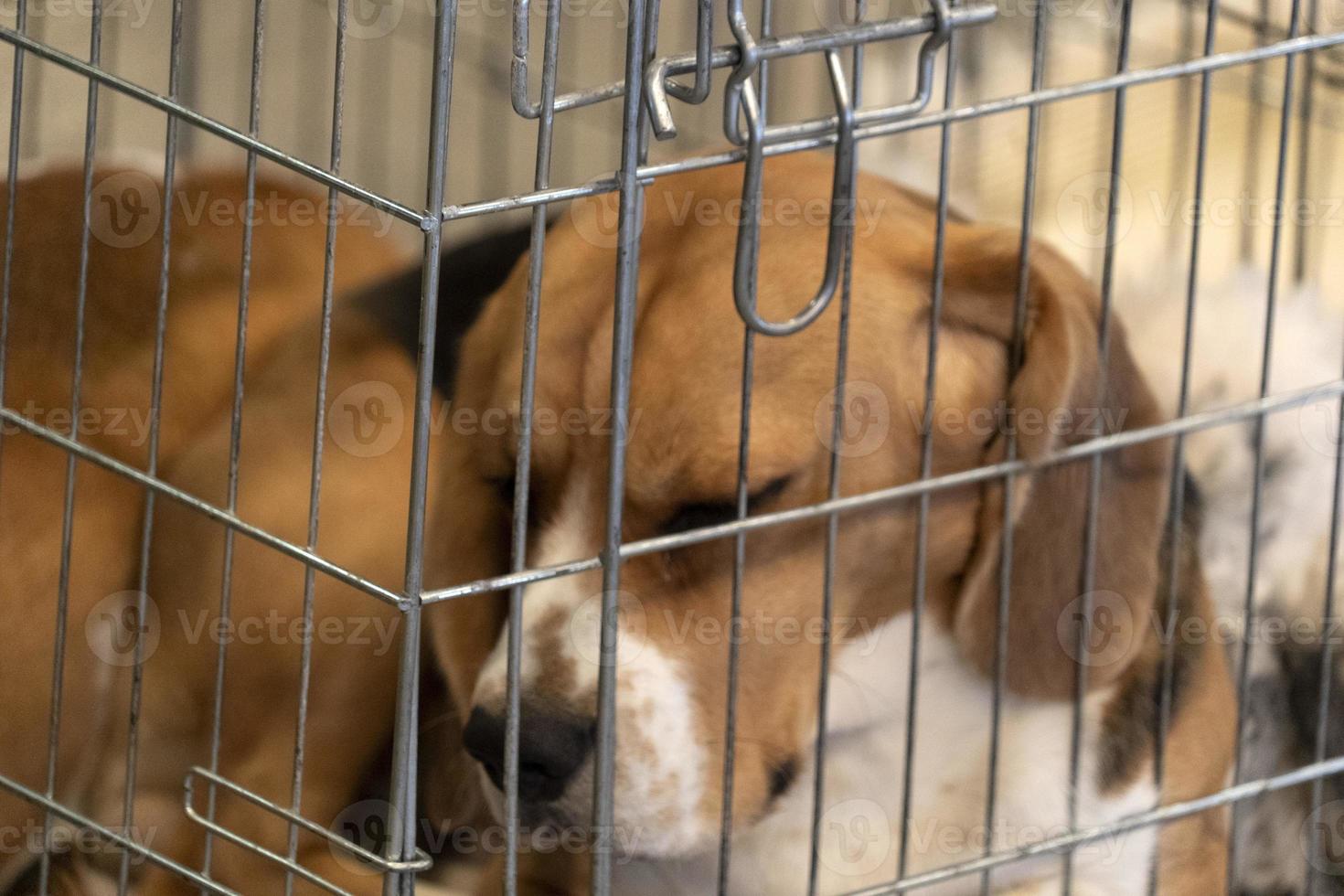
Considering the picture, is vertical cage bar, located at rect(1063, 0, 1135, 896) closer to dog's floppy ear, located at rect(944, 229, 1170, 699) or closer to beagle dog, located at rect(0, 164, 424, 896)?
dog's floppy ear, located at rect(944, 229, 1170, 699)

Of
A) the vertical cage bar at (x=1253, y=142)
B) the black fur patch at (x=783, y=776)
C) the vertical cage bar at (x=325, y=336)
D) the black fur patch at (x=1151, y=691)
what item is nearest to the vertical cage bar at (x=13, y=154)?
the vertical cage bar at (x=325, y=336)

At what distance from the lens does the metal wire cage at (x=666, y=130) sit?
34.1 inches

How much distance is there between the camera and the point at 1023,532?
128 centimetres

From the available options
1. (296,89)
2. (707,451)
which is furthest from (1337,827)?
(296,89)

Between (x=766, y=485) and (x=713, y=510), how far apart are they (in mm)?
46

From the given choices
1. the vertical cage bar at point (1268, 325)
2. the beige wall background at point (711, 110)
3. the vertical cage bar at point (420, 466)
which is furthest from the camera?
the beige wall background at point (711, 110)

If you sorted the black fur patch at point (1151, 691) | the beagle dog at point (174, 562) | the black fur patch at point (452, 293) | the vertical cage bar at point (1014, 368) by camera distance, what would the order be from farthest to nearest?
1. the black fur patch at point (452, 293)
2. the beagle dog at point (174, 562)
3. the black fur patch at point (1151, 691)
4. the vertical cage bar at point (1014, 368)

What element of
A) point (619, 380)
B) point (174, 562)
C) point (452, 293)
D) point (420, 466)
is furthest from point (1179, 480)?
point (174, 562)

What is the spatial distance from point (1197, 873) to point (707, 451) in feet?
2.07

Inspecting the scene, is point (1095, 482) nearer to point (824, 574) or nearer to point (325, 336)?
point (824, 574)

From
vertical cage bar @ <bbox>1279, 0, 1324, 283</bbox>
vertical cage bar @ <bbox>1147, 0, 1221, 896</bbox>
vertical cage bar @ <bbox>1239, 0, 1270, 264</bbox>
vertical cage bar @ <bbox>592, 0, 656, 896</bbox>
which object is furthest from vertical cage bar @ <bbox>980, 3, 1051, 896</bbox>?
vertical cage bar @ <bbox>1239, 0, 1270, 264</bbox>

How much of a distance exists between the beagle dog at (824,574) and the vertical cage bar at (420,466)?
0.75 feet

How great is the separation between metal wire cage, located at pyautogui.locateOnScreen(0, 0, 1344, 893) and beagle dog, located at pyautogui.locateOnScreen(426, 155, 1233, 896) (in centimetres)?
5

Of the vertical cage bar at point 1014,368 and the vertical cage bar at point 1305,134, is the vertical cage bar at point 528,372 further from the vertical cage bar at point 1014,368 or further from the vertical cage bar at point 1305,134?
the vertical cage bar at point 1305,134
